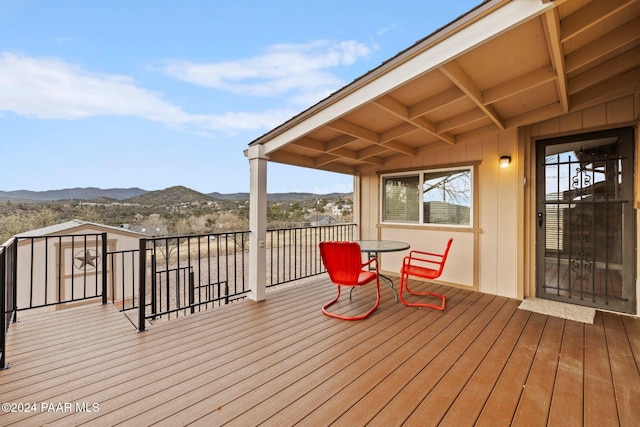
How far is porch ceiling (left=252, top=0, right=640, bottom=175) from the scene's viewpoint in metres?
1.88

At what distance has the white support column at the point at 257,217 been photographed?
142 inches

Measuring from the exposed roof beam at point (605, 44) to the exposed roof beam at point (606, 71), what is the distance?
31cm

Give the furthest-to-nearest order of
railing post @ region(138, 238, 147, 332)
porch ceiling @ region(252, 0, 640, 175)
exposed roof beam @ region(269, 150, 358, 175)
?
exposed roof beam @ region(269, 150, 358, 175) → railing post @ region(138, 238, 147, 332) → porch ceiling @ region(252, 0, 640, 175)

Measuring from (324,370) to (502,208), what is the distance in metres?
3.36

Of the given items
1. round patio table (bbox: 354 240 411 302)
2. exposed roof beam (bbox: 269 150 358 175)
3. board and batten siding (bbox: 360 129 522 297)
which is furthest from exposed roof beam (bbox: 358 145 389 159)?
round patio table (bbox: 354 240 411 302)

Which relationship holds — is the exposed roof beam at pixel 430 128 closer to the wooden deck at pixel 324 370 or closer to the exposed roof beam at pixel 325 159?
the exposed roof beam at pixel 325 159

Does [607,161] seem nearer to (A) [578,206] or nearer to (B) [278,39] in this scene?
(A) [578,206]

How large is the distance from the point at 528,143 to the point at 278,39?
44.1ft

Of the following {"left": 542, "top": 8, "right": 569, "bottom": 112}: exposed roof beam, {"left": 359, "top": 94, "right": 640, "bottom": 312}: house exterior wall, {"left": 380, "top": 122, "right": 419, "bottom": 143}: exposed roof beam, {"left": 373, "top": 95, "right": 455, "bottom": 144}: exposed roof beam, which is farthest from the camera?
{"left": 380, "top": 122, "right": 419, "bottom": 143}: exposed roof beam

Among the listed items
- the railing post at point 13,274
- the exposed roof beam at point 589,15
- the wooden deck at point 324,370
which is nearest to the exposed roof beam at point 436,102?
the exposed roof beam at point 589,15

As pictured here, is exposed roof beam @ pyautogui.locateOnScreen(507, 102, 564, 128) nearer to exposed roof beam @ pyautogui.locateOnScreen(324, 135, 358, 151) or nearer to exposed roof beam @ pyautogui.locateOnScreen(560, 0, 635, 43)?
exposed roof beam @ pyautogui.locateOnScreen(560, 0, 635, 43)

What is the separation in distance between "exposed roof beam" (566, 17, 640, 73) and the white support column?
10.8 feet

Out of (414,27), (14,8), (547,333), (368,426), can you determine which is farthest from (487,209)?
(14,8)

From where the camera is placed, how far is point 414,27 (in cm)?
1197
